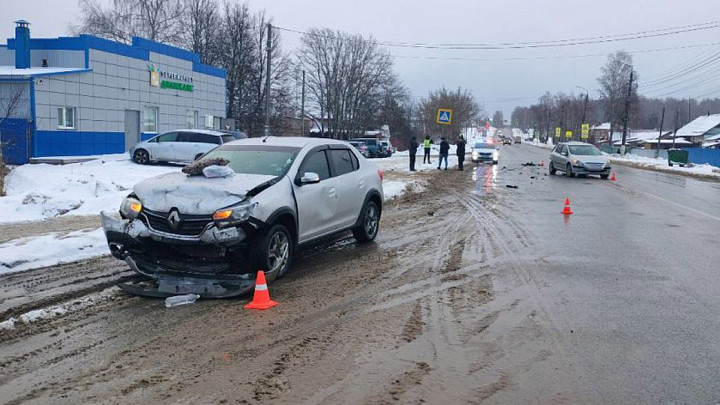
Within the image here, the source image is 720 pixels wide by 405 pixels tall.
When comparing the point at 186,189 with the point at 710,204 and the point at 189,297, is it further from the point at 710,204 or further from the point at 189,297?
the point at 710,204

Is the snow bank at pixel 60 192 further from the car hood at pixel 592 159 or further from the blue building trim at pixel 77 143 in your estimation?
the car hood at pixel 592 159

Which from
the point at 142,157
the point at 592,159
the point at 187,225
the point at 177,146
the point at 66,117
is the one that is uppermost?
the point at 66,117

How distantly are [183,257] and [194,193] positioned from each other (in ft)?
2.31

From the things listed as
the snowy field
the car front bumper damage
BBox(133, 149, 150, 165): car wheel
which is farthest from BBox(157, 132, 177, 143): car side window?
the car front bumper damage

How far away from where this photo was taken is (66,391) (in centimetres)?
381

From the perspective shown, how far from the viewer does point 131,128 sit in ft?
97.7

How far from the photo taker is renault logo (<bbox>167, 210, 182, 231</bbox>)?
611 cm

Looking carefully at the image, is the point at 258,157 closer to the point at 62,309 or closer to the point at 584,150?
the point at 62,309

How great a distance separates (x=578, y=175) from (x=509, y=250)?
65.3 feet

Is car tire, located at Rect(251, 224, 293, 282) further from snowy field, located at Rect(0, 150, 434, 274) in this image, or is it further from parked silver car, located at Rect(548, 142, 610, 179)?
parked silver car, located at Rect(548, 142, 610, 179)

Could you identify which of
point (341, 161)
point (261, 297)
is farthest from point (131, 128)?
point (261, 297)

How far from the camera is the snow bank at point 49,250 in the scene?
733 centimetres

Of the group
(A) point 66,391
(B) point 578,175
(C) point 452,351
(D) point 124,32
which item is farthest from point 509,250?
(D) point 124,32

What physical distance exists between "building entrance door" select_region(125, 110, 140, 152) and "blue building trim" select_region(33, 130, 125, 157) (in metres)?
0.84
